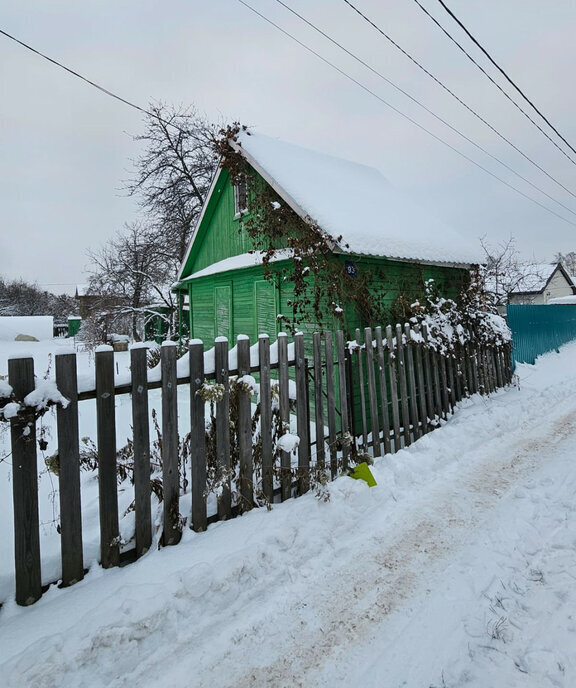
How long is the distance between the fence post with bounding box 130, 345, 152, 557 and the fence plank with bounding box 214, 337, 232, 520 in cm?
61

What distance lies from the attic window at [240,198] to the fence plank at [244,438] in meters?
6.11

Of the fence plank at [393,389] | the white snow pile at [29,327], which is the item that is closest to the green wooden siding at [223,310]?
the fence plank at [393,389]

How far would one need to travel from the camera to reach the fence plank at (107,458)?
248 cm

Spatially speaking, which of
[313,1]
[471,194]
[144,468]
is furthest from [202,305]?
[471,194]

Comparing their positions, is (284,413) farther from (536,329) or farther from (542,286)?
(542,286)

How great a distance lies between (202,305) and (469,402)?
26.3 ft

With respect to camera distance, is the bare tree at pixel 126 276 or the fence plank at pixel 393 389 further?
the bare tree at pixel 126 276

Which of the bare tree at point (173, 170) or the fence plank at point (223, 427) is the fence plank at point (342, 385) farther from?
the bare tree at point (173, 170)

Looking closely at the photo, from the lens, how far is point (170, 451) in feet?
9.38

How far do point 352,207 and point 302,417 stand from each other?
5.27 m

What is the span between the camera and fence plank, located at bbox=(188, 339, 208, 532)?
2967mm

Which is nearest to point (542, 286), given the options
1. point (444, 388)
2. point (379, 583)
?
point (444, 388)

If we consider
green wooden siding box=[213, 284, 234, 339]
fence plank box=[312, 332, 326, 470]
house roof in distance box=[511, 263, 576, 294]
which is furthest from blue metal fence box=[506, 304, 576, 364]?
house roof in distance box=[511, 263, 576, 294]

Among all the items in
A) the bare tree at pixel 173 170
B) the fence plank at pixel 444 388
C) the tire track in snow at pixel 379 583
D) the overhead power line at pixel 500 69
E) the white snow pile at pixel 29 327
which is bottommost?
the tire track in snow at pixel 379 583
